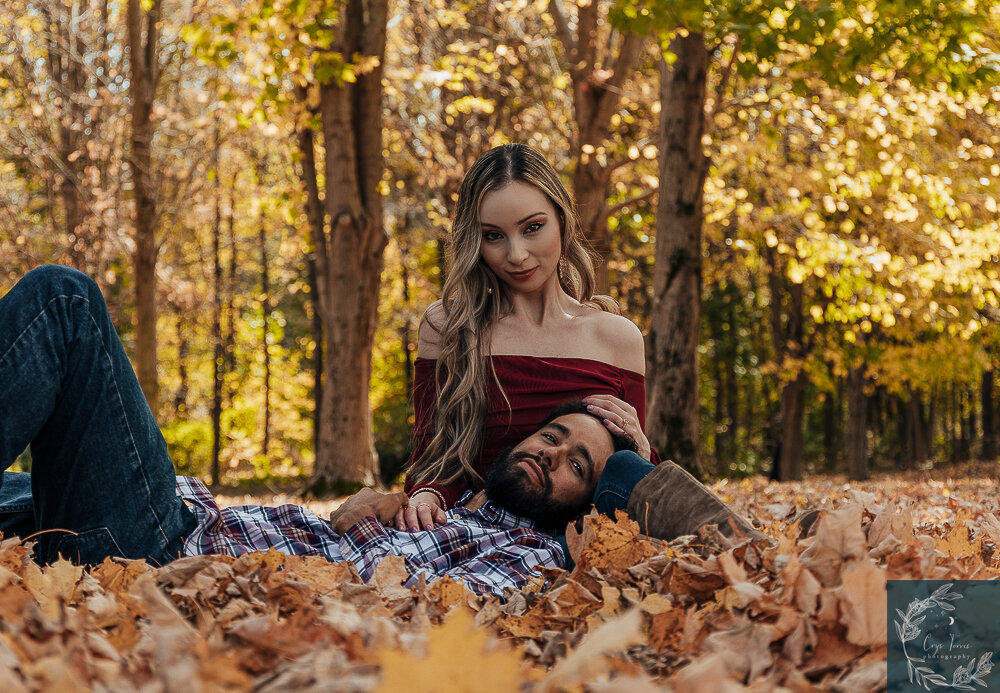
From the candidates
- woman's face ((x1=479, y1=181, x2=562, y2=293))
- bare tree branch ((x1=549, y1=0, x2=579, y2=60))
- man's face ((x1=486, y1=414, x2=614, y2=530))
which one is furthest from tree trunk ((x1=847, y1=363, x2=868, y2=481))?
man's face ((x1=486, y1=414, x2=614, y2=530))

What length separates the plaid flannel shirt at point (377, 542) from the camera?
→ 2.57 metres

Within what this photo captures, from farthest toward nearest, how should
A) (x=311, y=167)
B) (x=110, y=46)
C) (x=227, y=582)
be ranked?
(x=110, y=46)
(x=311, y=167)
(x=227, y=582)

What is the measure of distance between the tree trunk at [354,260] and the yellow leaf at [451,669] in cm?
800

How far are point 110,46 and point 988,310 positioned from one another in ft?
47.9

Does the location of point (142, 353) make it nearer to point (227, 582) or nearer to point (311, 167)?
point (311, 167)

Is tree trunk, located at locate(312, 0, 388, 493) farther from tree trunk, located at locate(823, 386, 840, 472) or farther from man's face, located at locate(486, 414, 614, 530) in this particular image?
tree trunk, located at locate(823, 386, 840, 472)

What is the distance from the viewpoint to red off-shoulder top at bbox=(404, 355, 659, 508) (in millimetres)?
3492

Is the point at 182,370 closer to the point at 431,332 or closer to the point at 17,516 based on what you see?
the point at 431,332

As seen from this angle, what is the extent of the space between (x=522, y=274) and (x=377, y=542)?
139 centimetres

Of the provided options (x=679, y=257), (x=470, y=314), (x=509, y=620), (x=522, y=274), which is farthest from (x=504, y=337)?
(x=679, y=257)

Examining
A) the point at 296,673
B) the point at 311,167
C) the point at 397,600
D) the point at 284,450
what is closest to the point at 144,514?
the point at 397,600

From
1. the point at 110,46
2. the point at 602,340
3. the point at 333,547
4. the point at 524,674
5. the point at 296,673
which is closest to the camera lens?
the point at 296,673

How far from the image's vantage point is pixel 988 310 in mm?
13227

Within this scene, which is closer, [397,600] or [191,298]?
[397,600]
